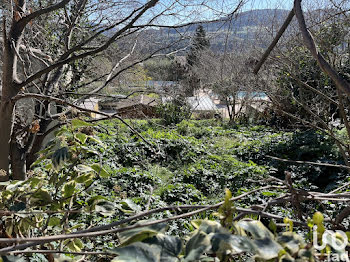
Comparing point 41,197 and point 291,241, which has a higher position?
point 291,241

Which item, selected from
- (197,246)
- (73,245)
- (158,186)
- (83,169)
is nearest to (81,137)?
(83,169)

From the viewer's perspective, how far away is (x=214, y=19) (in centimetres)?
206

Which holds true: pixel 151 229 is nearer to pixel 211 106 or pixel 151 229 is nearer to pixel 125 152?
pixel 125 152

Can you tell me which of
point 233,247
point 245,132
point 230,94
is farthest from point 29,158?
point 230,94

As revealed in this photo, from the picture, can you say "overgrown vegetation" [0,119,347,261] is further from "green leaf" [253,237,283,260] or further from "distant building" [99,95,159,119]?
"distant building" [99,95,159,119]

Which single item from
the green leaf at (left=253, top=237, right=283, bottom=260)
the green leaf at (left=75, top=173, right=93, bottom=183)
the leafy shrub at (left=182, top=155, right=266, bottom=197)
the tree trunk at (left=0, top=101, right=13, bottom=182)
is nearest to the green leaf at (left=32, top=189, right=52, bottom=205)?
the green leaf at (left=75, top=173, right=93, bottom=183)

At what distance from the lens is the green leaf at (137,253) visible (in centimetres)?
49

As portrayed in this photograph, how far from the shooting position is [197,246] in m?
0.52

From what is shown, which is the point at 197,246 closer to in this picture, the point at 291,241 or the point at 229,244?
the point at 229,244

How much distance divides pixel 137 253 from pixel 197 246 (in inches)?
4.1

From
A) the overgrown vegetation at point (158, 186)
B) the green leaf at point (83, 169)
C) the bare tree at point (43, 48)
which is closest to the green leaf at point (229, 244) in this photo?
the overgrown vegetation at point (158, 186)

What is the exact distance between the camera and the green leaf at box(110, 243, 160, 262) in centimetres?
49

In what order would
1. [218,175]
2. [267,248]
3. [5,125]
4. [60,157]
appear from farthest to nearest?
[218,175]
[5,125]
[60,157]
[267,248]

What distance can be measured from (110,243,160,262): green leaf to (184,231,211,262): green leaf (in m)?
0.05
